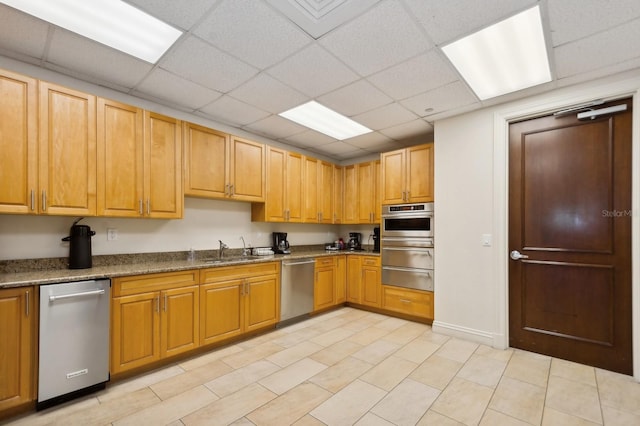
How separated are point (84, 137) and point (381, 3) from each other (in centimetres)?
259

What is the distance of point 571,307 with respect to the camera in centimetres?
292

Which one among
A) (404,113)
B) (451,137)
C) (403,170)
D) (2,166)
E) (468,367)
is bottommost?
(468,367)

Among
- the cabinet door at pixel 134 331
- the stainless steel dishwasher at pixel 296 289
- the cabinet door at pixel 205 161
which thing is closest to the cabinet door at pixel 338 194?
the stainless steel dishwasher at pixel 296 289

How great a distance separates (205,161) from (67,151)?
4.07 feet

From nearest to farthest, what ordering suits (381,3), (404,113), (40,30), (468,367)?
(381,3) < (40,30) < (468,367) < (404,113)

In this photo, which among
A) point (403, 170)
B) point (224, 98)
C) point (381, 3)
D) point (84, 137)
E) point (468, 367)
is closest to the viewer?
point (381, 3)

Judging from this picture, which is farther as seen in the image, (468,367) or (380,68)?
(468,367)

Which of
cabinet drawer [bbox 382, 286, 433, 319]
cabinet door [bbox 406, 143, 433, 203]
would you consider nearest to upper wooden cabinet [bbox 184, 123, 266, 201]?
cabinet door [bbox 406, 143, 433, 203]

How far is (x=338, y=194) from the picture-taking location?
5.29 metres

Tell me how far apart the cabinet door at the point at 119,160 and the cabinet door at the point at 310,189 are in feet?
7.67

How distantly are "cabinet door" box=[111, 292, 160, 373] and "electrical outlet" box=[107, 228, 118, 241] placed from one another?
800 millimetres

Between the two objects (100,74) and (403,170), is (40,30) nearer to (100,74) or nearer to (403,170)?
(100,74)

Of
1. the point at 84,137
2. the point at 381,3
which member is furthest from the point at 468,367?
the point at 84,137

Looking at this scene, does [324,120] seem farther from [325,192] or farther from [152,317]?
[152,317]
